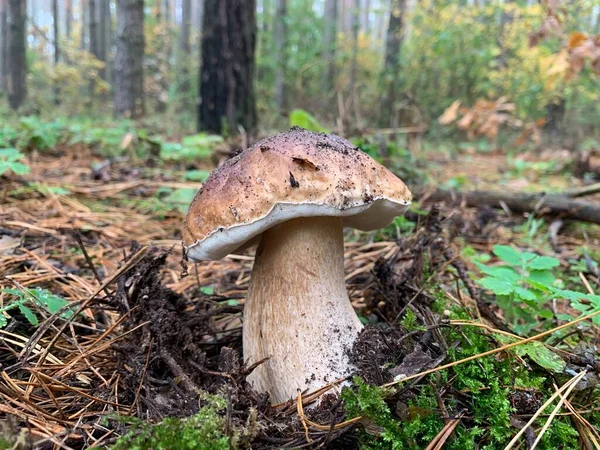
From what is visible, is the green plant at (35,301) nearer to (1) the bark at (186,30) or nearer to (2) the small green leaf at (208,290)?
(2) the small green leaf at (208,290)

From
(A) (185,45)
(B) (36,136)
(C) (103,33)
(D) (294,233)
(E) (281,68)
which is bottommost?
(D) (294,233)

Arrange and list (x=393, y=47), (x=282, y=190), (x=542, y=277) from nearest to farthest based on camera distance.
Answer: (x=282, y=190) → (x=542, y=277) → (x=393, y=47)

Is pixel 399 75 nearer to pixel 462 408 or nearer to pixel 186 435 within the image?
pixel 462 408

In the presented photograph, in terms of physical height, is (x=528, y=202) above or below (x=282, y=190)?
below

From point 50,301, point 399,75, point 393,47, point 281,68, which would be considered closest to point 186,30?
point 281,68

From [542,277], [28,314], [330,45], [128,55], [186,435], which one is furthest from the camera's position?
[330,45]

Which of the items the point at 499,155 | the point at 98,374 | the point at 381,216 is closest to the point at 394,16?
the point at 499,155

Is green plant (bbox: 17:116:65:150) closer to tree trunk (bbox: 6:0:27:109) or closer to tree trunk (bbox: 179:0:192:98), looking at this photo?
tree trunk (bbox: 6:0:27:109)
